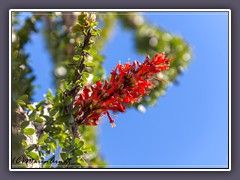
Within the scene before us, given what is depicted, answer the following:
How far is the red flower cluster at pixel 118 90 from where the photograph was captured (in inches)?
109

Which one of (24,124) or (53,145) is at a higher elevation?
(24,124)

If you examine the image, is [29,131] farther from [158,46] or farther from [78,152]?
[158,46]

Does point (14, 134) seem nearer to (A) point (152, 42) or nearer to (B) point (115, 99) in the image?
(B) point (115, 99)

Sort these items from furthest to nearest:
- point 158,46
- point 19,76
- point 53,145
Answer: point 158,46, point 19,76, point 53,145

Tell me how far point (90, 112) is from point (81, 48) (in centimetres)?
45

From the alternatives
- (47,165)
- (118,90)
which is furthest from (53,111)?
(118,90)

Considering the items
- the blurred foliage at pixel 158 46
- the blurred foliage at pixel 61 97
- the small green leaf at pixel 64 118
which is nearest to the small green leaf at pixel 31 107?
the blurred foliage at pixel 61 97

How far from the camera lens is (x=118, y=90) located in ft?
9.06

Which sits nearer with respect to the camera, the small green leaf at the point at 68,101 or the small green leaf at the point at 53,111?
the small green leaf at the point at 68,101

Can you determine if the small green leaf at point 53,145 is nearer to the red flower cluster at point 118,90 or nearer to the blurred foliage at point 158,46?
the red flower cluster at point 118,90

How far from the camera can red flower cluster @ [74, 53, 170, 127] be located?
2.77 meters

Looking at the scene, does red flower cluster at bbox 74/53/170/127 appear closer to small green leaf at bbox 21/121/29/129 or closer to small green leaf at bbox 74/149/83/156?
small green leaf at bbox 74/149/83/156

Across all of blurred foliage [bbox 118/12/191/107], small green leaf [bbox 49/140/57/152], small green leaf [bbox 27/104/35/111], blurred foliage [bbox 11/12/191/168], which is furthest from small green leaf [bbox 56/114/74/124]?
blurred foliage [bbox 118/12/191/107]
